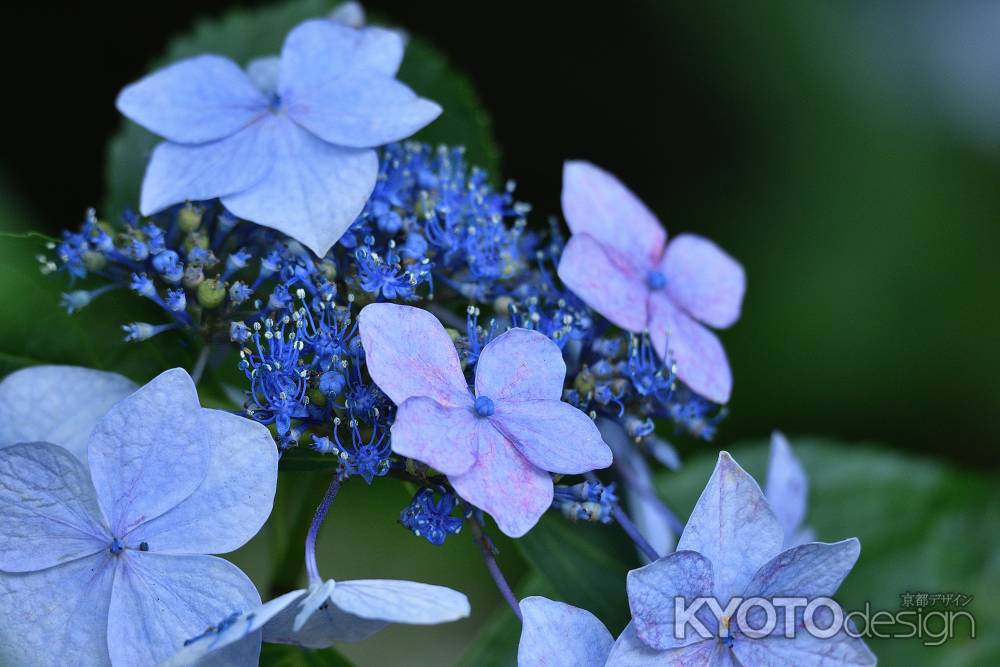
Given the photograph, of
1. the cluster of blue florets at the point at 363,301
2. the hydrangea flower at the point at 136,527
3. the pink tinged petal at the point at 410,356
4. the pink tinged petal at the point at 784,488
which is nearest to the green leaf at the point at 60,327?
the cluster of blue florets at the point at 363,301

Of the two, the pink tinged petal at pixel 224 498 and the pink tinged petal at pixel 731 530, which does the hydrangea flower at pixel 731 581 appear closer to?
the pink tinged petal at pixel 731 530

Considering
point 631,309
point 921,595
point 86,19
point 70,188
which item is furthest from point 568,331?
point 86,19

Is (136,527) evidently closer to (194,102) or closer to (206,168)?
(206,168)

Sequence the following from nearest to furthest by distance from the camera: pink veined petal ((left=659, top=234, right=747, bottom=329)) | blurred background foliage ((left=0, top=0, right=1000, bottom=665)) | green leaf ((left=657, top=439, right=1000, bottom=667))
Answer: pink veined petal ((left=659, top=234, right=747, bottom=329))
green leaf ((left=657, top=439, right=1000, bottom=667))
blurred background foliage ((left=0, top=0, right=1000, bottom=665))

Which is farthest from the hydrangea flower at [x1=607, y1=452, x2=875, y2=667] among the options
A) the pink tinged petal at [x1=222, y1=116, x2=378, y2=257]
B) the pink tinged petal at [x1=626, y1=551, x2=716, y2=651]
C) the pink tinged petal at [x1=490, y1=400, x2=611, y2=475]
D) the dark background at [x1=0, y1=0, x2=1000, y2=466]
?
the dark background at [x1=0, y1=0, x2=1000, y2=466]

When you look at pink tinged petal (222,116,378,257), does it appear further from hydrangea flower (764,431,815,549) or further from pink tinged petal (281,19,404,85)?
hydrangea flower (764,431,815,549)

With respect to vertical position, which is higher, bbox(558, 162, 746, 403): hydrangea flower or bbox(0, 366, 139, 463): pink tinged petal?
bbox(558, 162, 746, 403): hydrangea flower
